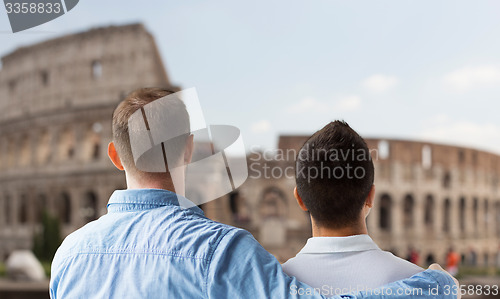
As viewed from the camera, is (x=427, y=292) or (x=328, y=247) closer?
(x=427, y=292)

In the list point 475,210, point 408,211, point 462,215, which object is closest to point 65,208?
point 408,211

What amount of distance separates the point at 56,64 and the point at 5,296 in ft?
60.7

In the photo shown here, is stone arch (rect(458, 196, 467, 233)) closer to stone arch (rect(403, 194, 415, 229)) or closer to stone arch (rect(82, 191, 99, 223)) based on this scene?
stone arch (rect(403, 194, 415, 229))

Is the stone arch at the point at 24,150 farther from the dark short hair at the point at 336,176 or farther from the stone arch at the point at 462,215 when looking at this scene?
the dark short hair at the point at 336,176

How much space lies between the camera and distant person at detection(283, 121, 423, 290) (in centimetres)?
132

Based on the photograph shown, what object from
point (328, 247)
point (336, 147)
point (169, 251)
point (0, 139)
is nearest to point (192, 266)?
point (169, 251)

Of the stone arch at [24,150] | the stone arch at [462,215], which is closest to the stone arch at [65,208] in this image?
the stone arch at [24,150]

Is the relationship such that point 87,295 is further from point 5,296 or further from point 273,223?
point 273,223

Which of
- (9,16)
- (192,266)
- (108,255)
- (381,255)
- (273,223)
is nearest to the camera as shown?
(192,266)

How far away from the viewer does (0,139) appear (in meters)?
25.8

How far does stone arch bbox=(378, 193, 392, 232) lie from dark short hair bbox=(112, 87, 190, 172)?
24226 mm

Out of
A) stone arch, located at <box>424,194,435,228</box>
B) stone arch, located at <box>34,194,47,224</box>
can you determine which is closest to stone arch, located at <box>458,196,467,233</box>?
stone arch, located at <box>424,194,435,228</box>

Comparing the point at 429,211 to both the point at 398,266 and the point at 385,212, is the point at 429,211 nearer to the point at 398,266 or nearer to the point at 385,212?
the point at 385,212

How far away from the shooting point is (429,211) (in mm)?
26656
